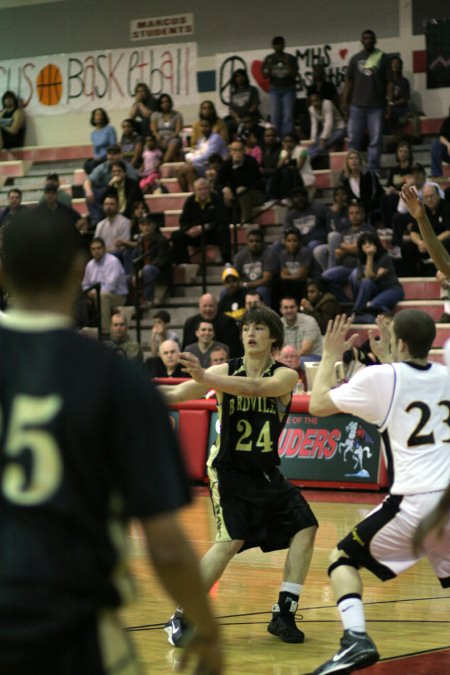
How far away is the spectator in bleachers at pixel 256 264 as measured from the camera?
14.8 m

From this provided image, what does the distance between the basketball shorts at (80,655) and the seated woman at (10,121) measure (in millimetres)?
20651

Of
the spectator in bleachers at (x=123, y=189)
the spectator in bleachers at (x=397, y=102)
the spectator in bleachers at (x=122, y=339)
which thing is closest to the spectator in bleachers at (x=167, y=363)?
the spectator in bleachers at (x=122, y=339)

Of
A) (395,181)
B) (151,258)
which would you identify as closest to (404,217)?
(395,181)

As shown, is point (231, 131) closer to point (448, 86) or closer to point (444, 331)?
point (448, 86)

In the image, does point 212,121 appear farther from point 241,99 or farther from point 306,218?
point 306,218

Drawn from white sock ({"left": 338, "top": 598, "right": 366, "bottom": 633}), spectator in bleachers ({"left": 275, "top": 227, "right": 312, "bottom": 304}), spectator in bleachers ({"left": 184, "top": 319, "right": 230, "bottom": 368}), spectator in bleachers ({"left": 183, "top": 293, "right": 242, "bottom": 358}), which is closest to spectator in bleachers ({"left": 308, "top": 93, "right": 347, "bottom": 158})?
spectator in bleachers ({"left": 275, "top": 227, "right": 312, "bottom": 304})

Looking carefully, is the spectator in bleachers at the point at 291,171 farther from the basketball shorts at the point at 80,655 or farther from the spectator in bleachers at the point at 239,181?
the basketball shorts at the point at 80,655

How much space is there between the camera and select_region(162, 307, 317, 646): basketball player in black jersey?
20.1 feet

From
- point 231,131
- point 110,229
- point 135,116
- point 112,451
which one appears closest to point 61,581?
point 112,451

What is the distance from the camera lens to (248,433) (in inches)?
251

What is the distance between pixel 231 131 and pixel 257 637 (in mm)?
13551

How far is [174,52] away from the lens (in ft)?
71.3

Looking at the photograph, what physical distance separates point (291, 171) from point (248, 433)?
10958 mm

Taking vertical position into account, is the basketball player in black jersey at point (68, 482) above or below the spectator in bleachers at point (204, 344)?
above
